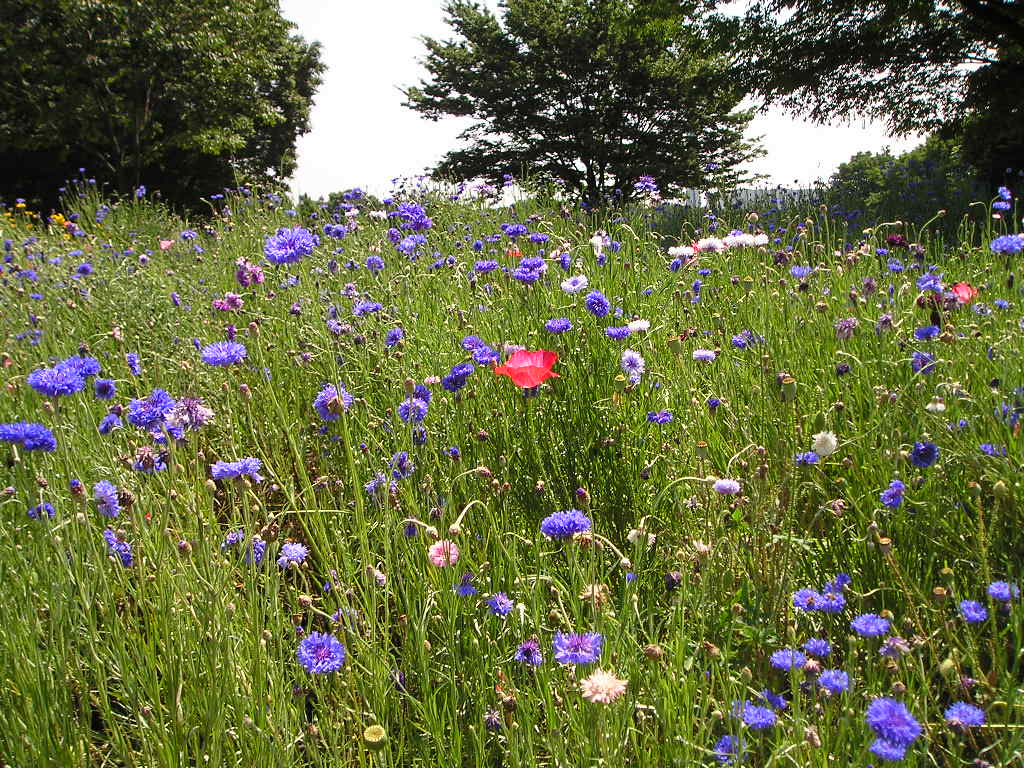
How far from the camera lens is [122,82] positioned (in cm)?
1806

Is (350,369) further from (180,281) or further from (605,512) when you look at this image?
(180,281)

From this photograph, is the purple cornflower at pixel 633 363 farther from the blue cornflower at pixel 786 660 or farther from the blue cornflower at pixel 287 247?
the blue cornflower at pixel 287 247

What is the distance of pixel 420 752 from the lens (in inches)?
52.7

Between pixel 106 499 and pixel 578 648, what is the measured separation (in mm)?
1010

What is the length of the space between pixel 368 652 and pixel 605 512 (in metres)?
0.87

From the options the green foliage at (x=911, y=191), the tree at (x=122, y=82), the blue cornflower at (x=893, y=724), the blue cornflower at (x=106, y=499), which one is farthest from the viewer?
the tree at (x=122, y=82)

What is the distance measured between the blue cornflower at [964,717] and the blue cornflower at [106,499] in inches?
60.7

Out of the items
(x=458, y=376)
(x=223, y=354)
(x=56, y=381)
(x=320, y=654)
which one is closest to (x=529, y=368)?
(x=458, y=376)

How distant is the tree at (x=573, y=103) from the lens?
19016 millimetres

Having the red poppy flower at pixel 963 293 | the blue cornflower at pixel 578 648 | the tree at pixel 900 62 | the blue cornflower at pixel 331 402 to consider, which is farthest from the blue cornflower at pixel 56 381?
the tree at pixel 900 62

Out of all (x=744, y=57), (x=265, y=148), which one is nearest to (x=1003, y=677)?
(x=744, y=57)

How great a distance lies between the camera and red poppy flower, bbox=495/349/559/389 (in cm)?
182

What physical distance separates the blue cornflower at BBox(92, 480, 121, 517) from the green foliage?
7250mm

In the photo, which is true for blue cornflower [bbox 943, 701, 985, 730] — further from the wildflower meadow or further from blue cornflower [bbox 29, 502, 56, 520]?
blue cornflower [bbox 29, 502, 56, 520]
